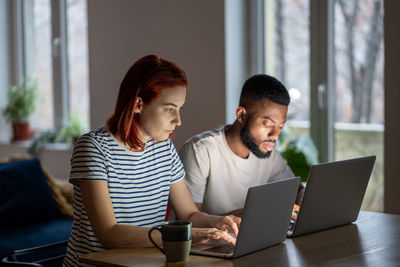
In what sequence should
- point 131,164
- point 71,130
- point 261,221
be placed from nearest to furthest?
1. point 261,221
2. point 131,164
3. point 71,130

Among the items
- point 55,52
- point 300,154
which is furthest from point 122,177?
point 55,52

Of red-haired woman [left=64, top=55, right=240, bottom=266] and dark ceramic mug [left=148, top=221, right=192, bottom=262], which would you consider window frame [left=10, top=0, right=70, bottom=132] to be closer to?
red-haired woman [left=64, top=55, right=240, bottom=266]

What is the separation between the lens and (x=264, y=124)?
2369 millimetres

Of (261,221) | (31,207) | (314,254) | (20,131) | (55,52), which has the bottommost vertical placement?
(31,207)

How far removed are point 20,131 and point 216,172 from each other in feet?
11.5

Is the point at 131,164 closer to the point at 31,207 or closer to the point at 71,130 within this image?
the point at 31,207

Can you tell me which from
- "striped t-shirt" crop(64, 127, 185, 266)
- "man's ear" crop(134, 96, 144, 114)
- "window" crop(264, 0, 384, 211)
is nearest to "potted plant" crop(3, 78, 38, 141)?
"window" crop(264, 0, 384, 211)

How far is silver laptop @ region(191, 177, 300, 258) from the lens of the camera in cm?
166

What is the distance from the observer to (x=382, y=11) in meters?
3.54

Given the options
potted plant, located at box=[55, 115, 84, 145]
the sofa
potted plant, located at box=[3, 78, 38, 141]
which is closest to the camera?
the sofa

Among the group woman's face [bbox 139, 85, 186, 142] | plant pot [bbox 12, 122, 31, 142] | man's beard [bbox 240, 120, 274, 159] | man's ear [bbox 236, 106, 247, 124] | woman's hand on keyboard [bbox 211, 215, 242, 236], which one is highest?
woman's face [bbox 139, 85, 186, 142]

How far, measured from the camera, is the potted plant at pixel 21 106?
541 centimetres

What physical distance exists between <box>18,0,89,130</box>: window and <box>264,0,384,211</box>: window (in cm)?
189

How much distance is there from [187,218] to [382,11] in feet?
6.72
